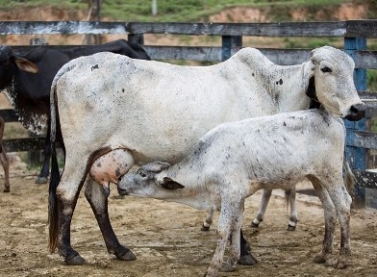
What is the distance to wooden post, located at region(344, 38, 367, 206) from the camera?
9289mm

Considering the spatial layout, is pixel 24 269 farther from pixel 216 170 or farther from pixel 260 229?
pixel 260 229

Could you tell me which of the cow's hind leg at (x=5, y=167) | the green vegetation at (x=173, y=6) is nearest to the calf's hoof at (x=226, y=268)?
the cow's hind leg at (x=5, y=167)

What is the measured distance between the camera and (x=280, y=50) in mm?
9703

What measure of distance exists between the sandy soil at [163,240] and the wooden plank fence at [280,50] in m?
0.59

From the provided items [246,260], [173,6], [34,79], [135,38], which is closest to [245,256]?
[246,260]

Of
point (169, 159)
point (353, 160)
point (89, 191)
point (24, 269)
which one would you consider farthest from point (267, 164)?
point (353, 160)

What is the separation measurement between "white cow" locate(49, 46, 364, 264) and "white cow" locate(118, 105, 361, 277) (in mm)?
234

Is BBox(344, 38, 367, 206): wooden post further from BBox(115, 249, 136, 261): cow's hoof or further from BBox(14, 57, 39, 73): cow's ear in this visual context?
BBox(14, 57, 39, 73): cow's ear

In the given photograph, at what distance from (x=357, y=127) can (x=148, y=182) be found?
3386 mm

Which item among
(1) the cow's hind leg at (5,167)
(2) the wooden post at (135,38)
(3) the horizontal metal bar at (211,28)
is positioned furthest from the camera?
(2) the wooden post at (135,38)

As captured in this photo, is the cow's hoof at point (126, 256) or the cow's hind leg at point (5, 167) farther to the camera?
the cow's hind leg at point (5, 167)

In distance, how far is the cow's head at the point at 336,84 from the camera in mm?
6617

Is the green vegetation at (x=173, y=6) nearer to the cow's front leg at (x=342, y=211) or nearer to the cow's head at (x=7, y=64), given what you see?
the cow's head at (x=7, y=64)

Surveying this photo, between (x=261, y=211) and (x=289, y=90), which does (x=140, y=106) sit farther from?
(x=261, y=211)
